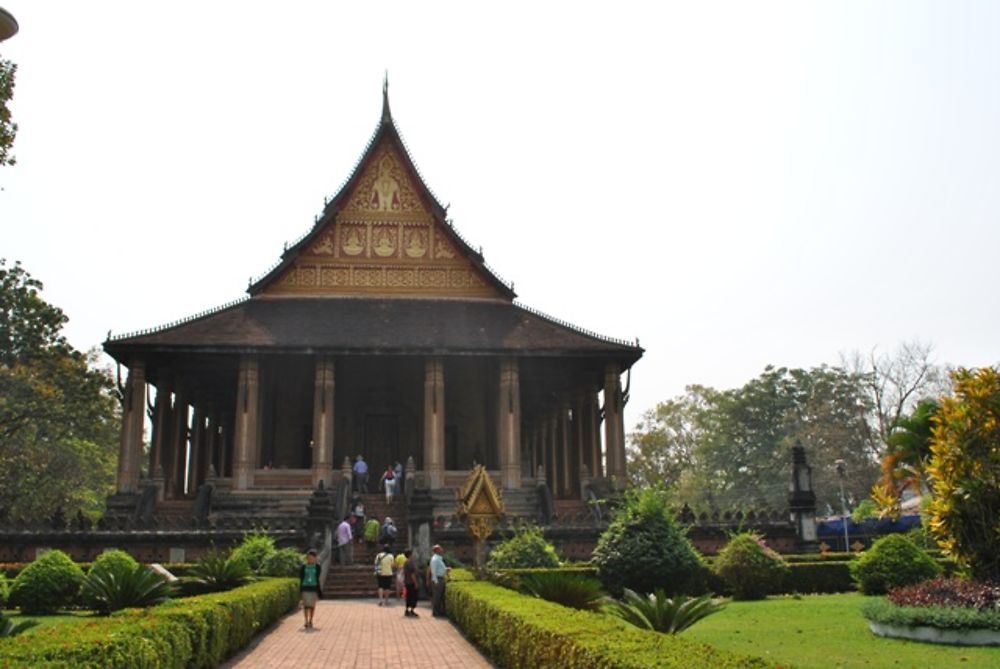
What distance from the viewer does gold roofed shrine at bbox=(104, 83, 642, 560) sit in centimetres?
2928

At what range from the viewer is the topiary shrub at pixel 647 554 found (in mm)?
15672

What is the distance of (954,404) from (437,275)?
2290 cm

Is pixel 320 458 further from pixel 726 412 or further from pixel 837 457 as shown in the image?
pixel 726 412

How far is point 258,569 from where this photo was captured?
61.8 ft

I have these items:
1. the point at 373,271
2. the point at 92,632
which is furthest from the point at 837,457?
the point at 92,632

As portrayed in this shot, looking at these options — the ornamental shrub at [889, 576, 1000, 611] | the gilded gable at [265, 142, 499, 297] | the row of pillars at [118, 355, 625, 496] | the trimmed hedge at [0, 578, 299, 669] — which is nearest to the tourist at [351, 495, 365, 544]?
the row of pillars at [118, 355, 625, 496]

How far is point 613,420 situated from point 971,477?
18.5 m

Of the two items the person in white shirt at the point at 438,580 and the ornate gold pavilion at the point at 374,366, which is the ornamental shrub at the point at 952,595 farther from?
the ornate gold pavilion at the point at 374,366

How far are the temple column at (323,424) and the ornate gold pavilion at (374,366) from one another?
1.6 inches

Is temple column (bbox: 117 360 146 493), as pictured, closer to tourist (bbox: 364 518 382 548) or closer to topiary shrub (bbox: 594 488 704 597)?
tourist (bbox: 364 518 382 548)

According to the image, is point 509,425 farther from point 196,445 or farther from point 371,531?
point 196,445

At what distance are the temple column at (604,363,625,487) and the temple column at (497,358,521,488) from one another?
2.81 meters

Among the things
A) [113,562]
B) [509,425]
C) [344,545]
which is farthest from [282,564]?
[509,425]

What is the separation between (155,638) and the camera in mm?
7770
